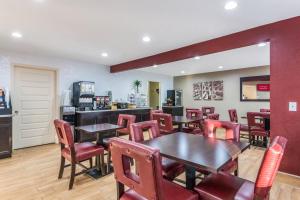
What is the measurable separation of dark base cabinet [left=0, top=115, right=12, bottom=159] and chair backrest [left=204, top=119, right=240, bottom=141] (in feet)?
13.2

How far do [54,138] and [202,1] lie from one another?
5030 millimetres

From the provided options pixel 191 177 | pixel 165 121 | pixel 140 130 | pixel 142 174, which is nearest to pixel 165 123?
pixel 165 121

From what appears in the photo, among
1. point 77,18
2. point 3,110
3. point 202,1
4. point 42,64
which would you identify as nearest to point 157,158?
point 202,1

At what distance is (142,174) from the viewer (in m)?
1.16

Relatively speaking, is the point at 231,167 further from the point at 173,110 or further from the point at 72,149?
the point at 173,110

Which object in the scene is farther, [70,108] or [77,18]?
[70,108]

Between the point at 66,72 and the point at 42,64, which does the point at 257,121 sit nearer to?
the point at 66,72

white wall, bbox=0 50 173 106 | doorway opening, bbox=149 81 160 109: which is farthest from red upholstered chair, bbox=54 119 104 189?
doorway opening, bbox=149 81 160 109

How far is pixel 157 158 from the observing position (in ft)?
3.54

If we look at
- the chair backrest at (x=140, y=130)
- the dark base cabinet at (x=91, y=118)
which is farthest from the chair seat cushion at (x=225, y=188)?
the dark base cabinet at (x=91, y=118)

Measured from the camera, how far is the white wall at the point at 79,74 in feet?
14.4

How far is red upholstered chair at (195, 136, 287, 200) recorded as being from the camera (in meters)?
1.23

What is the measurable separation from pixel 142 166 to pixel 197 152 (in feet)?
2.46

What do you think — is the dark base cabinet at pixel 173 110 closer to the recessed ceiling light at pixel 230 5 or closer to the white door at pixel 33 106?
the white door at pixel 33 106
